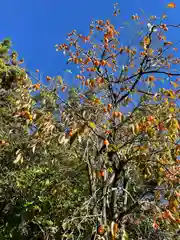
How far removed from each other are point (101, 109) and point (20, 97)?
87 cm

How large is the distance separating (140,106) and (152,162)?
25.0 inches

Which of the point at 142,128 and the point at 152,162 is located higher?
the point at 142,128

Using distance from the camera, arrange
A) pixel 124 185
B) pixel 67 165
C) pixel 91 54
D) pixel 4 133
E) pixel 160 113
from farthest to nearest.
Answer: pixel 4 133
pixel 67 165
pixel 91 54
pixel 124 185
pixel 160 113

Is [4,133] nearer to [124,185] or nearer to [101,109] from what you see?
[124,185]

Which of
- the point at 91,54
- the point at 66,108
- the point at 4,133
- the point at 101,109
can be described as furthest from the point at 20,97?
the point at 4,133

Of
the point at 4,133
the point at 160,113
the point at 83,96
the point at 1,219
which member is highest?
the point at 4,133

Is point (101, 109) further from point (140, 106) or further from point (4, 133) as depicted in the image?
point (4, 133)

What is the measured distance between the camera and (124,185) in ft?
14.1

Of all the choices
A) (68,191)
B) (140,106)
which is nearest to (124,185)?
(68,191)

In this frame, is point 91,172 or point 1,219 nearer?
point 91,172

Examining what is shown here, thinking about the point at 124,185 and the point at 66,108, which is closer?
the point at 66,108

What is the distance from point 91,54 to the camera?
4711 millimetres

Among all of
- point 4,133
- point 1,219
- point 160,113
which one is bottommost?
point 1,219

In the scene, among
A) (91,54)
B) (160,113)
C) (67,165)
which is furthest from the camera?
(67,165)
